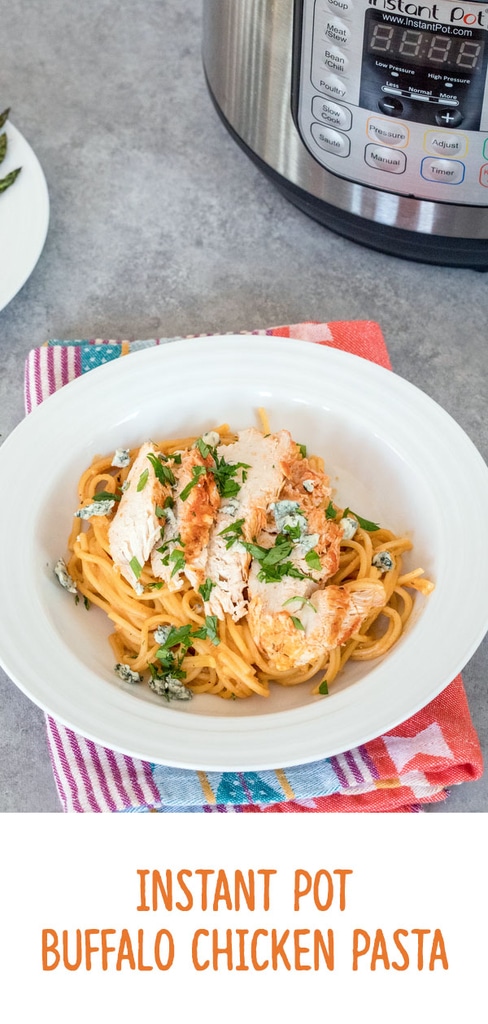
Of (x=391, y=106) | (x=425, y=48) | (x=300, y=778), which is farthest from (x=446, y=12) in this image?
(x=300, y=778)

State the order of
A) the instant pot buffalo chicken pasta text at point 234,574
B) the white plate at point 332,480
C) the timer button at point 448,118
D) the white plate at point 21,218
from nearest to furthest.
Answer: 1. the white plate at point 332,480
2. the instant pot buffalo chicken pasta text at point 234,574
3. the timer button at point 448,118
4. the white plate at point 21,218

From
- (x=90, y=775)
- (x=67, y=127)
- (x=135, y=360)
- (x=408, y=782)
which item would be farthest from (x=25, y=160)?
(x=408, y=782)

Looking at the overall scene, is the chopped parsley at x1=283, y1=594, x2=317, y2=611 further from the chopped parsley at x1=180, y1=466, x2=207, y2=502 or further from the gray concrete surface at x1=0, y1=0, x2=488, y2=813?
the gray concrete surface at x1=0, y1=0, x2=488, y2=813

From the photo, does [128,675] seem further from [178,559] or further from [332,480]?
[332,480]

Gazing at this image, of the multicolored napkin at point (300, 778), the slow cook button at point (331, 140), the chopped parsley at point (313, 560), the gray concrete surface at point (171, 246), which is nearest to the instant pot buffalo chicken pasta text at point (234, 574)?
the chopped parsley at point (313, 560)

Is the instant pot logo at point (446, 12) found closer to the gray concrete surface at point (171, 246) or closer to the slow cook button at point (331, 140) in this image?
the slow cook button at point (331, 140)

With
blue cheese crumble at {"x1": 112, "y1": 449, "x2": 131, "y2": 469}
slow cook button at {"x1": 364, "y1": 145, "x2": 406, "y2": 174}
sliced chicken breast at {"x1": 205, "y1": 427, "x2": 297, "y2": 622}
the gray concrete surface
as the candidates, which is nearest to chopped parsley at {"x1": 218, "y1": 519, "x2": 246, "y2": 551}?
sliced chicken breast at {"x1": 205, "y1": 427, "x2": 297, "y2": 622}

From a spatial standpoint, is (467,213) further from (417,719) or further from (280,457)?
(417,719)
